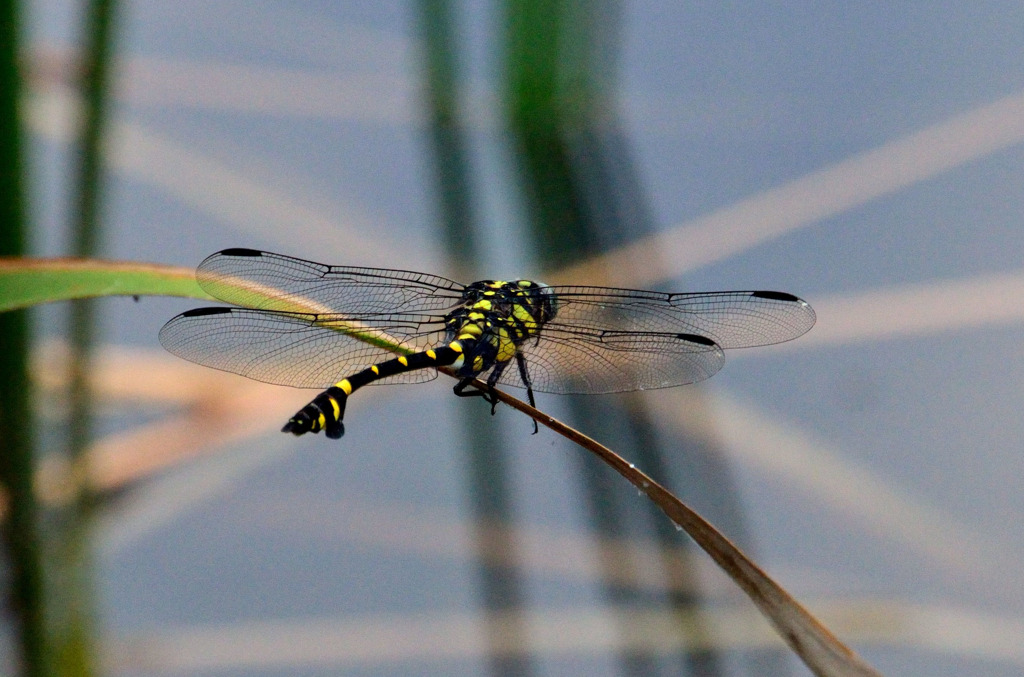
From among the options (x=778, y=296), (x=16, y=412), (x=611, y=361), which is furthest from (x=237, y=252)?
(x=778, y=296)

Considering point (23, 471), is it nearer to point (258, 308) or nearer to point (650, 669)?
point (258, 308)

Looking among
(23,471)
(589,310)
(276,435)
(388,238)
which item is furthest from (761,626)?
(388,238)

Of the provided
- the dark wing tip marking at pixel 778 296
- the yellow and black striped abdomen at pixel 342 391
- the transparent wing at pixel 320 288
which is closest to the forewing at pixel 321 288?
the transparent wing at pixel 320 288

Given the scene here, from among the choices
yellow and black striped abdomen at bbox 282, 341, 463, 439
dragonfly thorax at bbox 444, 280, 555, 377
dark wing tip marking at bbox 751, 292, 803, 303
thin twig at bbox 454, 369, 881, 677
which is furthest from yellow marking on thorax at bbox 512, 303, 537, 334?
thin twig at bbox 454, 369, 881, 677

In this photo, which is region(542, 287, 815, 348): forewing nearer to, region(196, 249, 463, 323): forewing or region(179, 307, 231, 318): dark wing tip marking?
region(196, 249, 463, 323): forewing

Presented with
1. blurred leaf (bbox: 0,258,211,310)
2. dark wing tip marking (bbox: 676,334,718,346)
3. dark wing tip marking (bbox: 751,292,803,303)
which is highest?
dark wing tip marking (bbox: 751,292,803,303)
